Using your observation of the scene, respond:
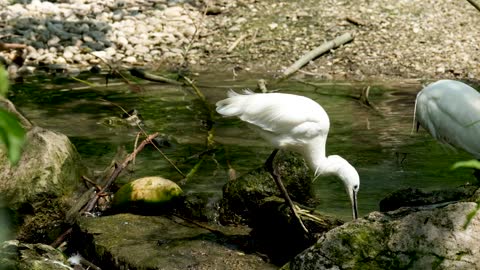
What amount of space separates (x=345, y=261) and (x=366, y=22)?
11.0m

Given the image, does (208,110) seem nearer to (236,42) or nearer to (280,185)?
(280,185)

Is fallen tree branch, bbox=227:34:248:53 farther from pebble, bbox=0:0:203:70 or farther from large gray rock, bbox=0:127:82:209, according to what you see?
large gray rock, bbox=0:127:82:209

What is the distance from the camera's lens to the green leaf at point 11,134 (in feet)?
2.91

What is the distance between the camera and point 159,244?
541cm

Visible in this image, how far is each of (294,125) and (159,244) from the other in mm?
1262

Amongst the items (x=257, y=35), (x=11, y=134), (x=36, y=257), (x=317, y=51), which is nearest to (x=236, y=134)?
(x=317, y=51)

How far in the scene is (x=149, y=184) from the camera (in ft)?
20.0

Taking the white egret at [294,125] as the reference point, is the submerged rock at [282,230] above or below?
below

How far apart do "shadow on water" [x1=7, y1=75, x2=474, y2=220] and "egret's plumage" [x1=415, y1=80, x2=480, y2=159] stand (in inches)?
29.3

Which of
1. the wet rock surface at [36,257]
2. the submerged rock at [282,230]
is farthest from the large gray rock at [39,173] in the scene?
the submerged rock at [282,230]

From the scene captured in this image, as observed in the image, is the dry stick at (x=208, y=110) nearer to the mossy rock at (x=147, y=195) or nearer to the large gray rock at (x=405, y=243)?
the mossy rock at (x=147, y=195)

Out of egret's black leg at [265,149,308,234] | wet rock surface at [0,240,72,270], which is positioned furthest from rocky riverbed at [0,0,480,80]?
wet rock surface at [0,240,72,270]

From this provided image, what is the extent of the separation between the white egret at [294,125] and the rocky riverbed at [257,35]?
6.89m

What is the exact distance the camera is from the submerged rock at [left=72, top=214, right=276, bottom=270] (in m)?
5.09
